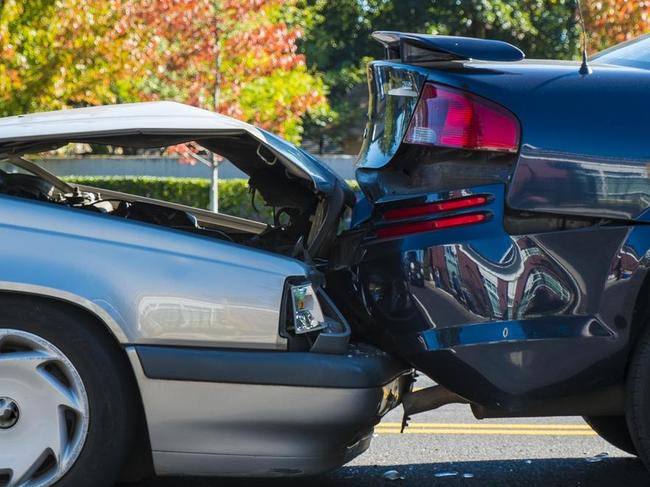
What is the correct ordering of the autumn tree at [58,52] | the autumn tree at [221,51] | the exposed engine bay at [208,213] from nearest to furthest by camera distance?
the exposed engine bay at [208,213]
the autumn tree at [58,52]
the autumn tree at [221,51]

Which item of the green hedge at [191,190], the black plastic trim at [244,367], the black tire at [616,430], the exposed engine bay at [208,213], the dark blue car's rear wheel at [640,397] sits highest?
the exposed engine bay at [208,213]

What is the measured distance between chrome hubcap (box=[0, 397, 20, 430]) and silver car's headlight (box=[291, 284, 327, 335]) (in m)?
0.97

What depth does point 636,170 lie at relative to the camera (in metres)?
3.61

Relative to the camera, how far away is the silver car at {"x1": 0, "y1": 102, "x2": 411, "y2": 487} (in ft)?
11.6

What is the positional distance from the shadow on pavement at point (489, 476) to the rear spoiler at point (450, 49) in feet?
5.82

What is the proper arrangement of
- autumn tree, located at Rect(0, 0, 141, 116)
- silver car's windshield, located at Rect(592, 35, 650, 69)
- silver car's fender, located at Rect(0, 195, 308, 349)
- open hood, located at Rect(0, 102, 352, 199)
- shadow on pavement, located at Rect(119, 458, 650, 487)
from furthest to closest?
autumn tree, located at Rect(0, 0, 141, 116)
shadow on pavement, located at Rect(119, 458, 650, 487)
silver car's windshield, located at Rect(592, 35, 650, 69)
open hood, located at Rect(0, 102, 352, 199)
silver car's fender, located at Rect(0, 195, 308, 349)

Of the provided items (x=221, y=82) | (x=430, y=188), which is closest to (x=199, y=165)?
(x=221, y=82)

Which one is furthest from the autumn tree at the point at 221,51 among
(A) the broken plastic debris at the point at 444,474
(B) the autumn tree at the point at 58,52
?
(A) the broken plastic debris at the point at 444,474

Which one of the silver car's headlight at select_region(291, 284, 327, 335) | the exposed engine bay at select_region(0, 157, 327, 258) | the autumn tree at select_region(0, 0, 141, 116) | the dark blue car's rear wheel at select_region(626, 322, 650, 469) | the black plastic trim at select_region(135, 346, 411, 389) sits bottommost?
the dark blue car's rear wheel at select_region(626, 322, 650, 469)

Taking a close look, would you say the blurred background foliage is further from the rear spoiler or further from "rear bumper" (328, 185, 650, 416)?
"rear bumper" (328, 185, 650, 416)

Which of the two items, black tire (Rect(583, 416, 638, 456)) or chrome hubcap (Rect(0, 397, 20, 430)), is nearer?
chrome hubcap (Rect(0, 397, 20, 430))

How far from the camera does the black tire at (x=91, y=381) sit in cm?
353

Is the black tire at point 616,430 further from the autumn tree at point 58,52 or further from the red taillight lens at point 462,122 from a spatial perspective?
the autumn tree at point 58,52

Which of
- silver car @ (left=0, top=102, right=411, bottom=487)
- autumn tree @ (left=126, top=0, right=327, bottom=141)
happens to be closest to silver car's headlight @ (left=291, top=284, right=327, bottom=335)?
silver car @ (left=0, top=102, right=411, bottom=487)
